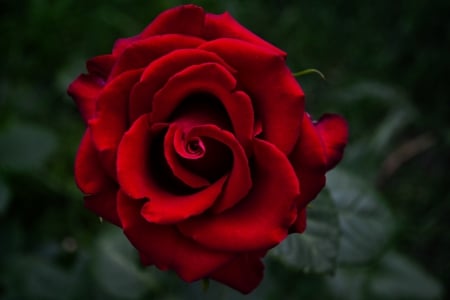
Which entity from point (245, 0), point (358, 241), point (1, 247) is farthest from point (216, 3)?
point (358, 241)

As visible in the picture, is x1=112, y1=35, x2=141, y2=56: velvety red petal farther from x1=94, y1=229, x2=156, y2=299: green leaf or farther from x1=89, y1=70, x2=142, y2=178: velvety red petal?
x1=94, y1=229, x2=156, y2=299: green leaf

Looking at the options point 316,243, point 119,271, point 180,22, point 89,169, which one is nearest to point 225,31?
point 180,22

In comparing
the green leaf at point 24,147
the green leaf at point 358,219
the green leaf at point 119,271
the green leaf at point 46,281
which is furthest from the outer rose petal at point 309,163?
the green leaf at point 24,147

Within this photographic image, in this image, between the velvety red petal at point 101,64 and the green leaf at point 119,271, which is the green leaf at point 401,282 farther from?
the velvety red petal at point 101,64

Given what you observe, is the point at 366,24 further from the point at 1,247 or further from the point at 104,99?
the point at 104,99

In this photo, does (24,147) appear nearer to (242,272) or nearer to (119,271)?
(119,271)

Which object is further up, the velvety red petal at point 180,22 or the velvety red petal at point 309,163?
the velvety red petal at point 180,22

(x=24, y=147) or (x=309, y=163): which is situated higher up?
(x=309, y=163)

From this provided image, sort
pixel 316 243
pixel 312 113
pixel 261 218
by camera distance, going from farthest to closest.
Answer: pixel 312 113 → pixel 316 243 → pixel 261 218
